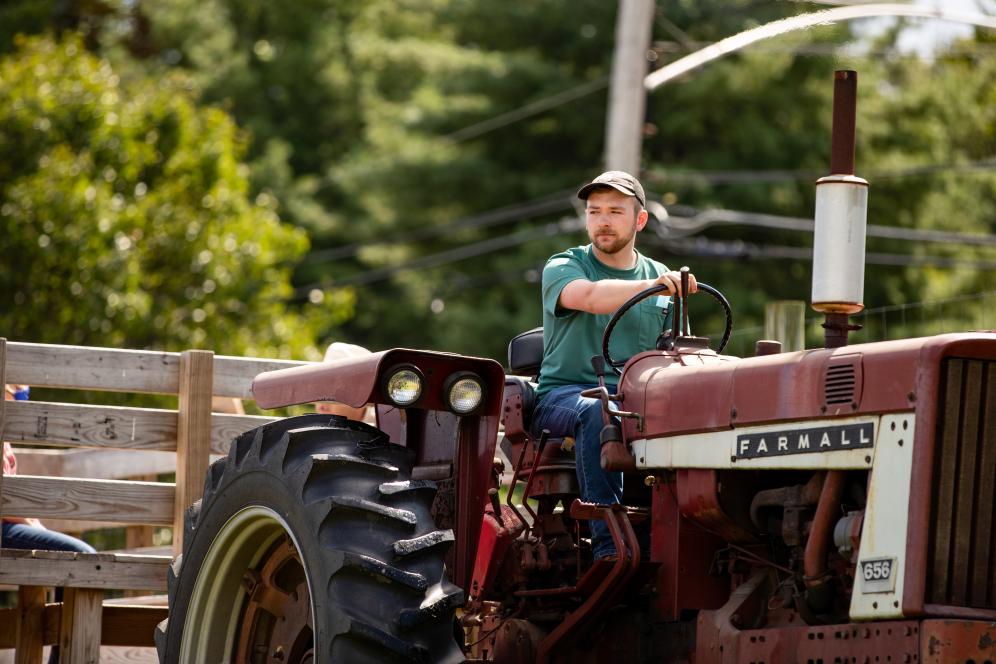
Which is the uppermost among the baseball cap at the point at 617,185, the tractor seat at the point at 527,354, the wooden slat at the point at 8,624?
the baseball cap at the point at 617,185

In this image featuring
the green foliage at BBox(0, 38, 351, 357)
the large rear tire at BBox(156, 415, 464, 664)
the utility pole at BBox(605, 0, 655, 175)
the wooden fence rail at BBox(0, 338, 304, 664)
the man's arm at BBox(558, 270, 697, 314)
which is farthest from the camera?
the green foliage at BBox(0, 38, 351, 357)

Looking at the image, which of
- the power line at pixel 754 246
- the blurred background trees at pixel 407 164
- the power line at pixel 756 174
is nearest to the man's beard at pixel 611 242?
the power line at pixel 754 246

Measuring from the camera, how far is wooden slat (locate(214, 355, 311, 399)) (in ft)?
26.4

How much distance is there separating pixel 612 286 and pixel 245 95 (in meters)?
29.5

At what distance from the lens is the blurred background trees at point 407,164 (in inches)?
776

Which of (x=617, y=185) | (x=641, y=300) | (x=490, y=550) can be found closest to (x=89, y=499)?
(x=490, y=550)

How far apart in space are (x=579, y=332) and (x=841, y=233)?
1314 millimetres

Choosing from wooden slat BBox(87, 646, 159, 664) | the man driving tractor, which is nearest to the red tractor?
the man driving tractor

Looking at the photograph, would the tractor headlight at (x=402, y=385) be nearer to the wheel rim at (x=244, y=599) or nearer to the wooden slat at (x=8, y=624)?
the wheel rim at (x=244, y=599)

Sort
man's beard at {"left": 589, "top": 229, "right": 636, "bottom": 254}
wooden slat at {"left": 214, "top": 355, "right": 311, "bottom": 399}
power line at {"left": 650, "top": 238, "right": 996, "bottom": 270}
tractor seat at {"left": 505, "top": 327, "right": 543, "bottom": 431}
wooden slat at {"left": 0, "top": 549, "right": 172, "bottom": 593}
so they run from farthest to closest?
power line at {"left": 650, "top": 238, "right": 996, "bottom": 270}
wooden slat at {"left": 214, "top": 355, "right": 311, "bottom": 399}
wooden slat at {"left": 0, "top": 549, "right": 172, "bottom": 593}
tractor seat at {"left": 505, "top": 327, "right": 543, "bottom": 431}
man's beard at {"left": 589, "top": 229, "right": 636, "bottom": 254}

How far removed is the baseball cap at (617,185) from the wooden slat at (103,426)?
2.15 metres

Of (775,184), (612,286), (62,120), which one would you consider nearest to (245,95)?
(775,184)

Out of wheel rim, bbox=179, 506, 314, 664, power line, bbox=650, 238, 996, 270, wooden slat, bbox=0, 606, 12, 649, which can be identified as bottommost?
wooden slat, bbox=0, 606, 12, 649

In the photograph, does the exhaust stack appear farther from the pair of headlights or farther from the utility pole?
the utility pole
